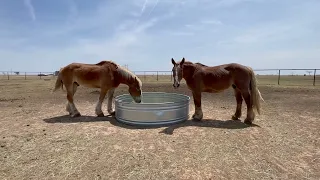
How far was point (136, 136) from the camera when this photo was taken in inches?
191

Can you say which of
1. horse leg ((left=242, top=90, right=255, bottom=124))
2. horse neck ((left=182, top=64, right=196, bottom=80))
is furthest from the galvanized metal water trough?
horse leg ((left=242, top=90, right=255, bottom=124))

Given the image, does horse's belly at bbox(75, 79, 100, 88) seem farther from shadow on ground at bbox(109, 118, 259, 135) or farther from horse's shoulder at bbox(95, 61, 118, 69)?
shadow on ground at bbox(109, 118, 259, 135)

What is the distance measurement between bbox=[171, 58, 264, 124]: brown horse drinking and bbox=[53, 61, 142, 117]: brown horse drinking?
143 cm

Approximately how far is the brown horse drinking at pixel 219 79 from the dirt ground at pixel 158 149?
625mm

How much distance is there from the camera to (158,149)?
13.8 feet

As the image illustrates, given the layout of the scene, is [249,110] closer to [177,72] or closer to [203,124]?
[203,124]

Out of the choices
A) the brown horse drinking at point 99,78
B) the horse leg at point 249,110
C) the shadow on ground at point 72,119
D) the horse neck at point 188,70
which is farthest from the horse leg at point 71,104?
the horse leg at point 249,110

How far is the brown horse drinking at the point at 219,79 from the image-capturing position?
6023mm

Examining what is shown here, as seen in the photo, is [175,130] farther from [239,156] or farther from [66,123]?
[66,123]

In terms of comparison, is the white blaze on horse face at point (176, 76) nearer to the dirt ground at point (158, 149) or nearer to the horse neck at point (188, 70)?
the horse neck at point (188, 70)

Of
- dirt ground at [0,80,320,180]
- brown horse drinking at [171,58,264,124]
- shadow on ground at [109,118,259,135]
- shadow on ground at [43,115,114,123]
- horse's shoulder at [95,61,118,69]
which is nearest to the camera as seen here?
dirt ground at [0,80,320,180]

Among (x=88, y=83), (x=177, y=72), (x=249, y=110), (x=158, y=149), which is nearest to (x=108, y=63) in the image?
(x=88, y=83)

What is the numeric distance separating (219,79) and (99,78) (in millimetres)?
3468

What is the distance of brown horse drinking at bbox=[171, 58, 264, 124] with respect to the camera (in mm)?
6023
